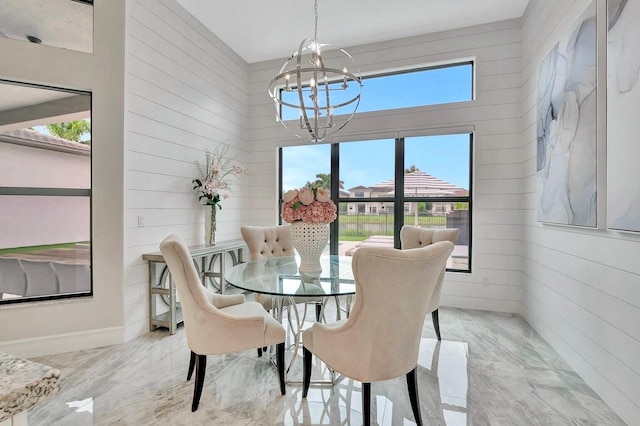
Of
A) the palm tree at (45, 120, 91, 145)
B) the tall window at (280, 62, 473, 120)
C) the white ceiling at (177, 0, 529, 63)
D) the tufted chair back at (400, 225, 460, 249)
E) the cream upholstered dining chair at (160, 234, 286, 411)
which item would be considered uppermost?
the white ceiling at (177, 0, 529, 63)

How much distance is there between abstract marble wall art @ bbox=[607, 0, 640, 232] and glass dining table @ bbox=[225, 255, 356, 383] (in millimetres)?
1589

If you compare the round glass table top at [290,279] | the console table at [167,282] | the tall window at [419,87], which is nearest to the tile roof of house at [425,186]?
the tall window at [419,87]

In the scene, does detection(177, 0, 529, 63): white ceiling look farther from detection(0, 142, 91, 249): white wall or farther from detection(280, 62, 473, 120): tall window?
detection(0, 142, 91, 249): white wall

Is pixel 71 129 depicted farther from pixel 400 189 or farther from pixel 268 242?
pixel 400 189

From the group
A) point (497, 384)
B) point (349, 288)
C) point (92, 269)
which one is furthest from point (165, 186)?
point (497, 384)

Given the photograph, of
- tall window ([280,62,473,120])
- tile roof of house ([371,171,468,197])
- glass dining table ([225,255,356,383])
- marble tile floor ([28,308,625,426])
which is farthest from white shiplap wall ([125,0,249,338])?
tile roof of house ([371,171,468,197])

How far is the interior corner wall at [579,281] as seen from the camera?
176 cm

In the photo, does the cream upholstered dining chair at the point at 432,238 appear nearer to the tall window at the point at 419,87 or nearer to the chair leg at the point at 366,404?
the chair leg at the point at 366,404

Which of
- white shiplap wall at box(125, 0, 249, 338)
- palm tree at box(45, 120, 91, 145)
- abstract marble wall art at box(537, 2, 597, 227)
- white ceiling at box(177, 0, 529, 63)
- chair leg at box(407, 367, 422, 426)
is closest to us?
chair leg at box(407, 367, 422, 426)

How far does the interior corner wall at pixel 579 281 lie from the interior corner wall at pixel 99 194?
3.71 m

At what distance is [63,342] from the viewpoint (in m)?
2.62

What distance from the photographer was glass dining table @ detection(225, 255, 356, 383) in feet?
6.10

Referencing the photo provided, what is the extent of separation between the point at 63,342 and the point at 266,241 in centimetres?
190

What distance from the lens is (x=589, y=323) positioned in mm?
2148
